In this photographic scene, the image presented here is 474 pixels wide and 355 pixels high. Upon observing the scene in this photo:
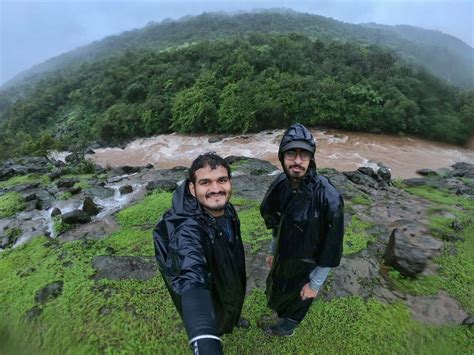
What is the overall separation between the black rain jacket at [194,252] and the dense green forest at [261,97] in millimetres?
21206

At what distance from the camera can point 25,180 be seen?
1245 centimetres

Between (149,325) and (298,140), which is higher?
(298,140)

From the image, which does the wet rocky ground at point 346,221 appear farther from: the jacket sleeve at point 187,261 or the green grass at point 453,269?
the jacket sleeve at point 187,261

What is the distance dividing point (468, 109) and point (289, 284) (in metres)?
24.0

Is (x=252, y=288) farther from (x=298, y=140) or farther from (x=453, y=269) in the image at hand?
(x=453, y=269)

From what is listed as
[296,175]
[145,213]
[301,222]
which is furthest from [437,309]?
[145,213]

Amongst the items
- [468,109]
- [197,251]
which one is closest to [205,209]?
[197,251]

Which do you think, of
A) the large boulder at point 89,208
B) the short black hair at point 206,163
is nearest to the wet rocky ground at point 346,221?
the large boulder at point 89,208

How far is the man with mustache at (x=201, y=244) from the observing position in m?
1.92

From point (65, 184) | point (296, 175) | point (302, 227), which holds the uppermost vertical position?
point (296, 175)

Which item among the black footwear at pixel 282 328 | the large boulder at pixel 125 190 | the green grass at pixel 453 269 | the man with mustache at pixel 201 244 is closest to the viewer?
the man with mustache at pixel 201 244

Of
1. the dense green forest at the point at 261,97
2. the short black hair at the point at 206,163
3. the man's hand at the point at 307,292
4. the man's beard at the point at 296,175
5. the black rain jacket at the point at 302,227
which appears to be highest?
the short black hair at the point at 206,163

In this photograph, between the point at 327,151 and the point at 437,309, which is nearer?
the point at 437,309

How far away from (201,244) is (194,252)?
10cm
